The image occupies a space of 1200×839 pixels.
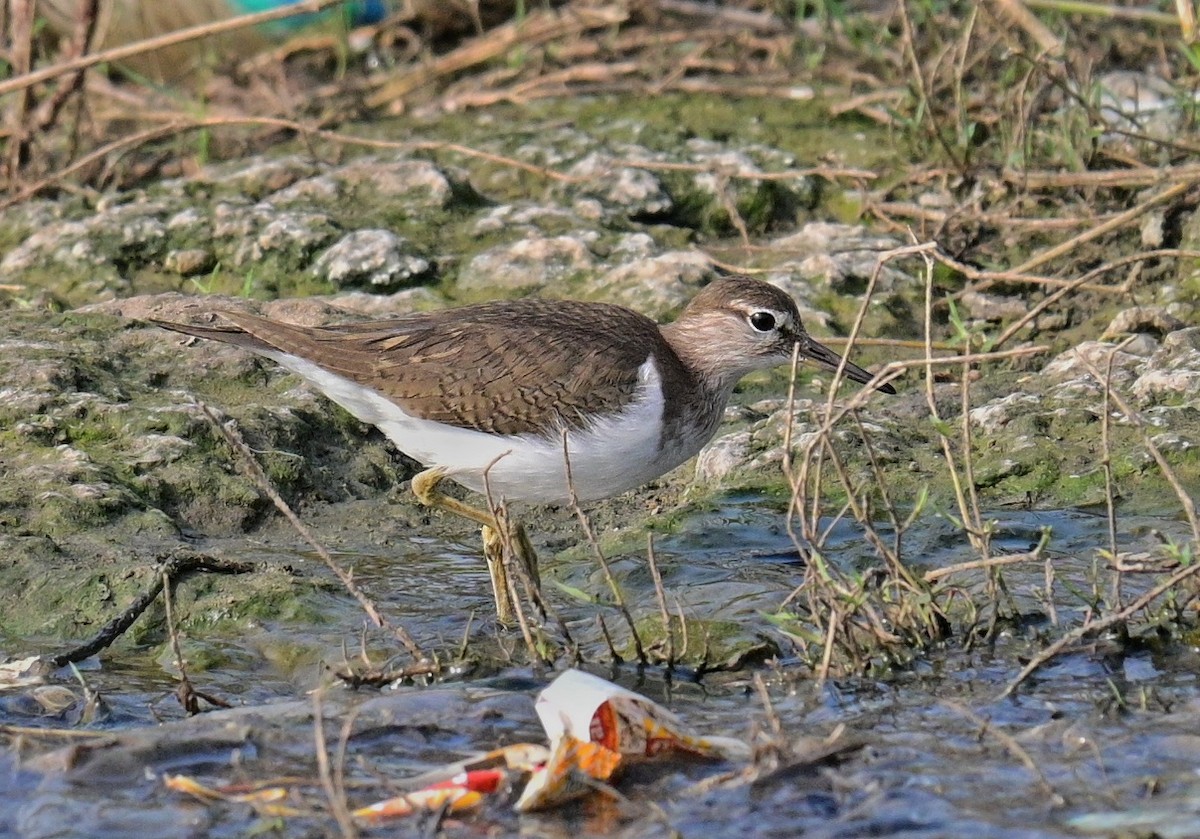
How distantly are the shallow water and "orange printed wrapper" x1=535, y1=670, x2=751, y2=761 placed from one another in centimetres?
6

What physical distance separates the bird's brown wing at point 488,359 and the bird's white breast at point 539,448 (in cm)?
4

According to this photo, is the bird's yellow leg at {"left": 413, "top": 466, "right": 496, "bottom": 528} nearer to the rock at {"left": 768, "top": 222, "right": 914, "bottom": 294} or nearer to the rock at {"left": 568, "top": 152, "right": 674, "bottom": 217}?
the rock at {"left": 768, "top": 222, "right": 914, "bottom": 294}

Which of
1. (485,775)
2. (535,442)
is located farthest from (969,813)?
(535,442)

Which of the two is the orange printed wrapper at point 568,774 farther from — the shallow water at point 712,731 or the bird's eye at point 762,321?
the bird's eye at point 762,321

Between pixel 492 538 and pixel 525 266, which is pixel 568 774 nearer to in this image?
pixel 492 538

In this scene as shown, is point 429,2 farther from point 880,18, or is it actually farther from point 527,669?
point 527,669

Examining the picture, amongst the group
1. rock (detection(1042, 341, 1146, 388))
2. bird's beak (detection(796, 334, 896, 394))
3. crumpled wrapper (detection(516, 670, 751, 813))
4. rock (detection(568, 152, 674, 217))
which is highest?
rock (detection(568, 152, 674, 217))

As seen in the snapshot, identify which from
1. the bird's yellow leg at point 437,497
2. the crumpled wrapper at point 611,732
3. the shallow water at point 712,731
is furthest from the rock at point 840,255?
the crumpled wrapper at point 611,732

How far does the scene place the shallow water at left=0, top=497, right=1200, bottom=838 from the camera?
12.2ft

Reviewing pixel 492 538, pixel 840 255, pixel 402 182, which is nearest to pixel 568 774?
pixel 492 538

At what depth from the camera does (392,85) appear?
31.4ft

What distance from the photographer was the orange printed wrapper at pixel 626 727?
13.1 feet

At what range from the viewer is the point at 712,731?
14.0 ft

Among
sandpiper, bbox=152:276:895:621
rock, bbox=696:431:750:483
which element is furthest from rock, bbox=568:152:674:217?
sandpiper, bbox=152:276:895:621
